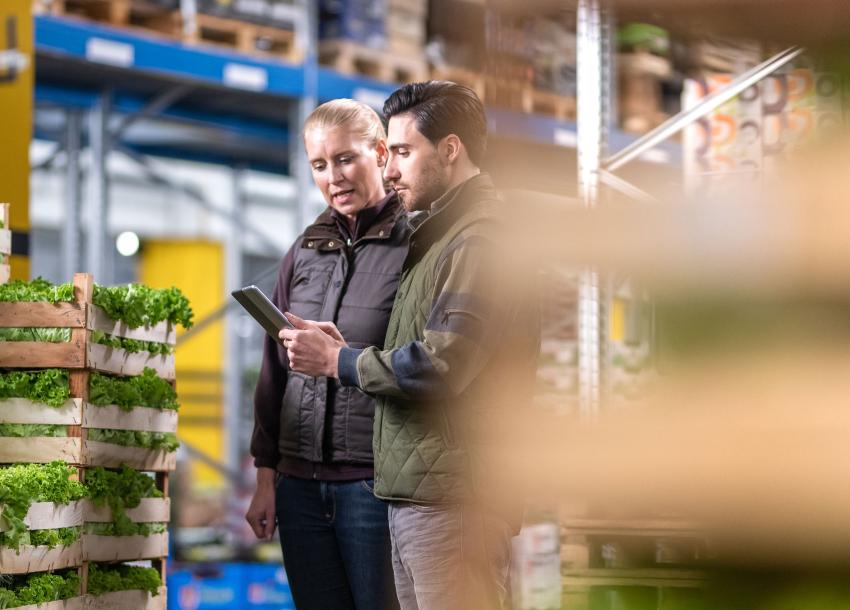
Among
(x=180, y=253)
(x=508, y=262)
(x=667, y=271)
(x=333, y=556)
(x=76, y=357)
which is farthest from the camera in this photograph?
(x=180, y=253)

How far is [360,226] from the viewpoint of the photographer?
3.13 metres

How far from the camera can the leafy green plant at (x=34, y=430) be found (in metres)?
3.50

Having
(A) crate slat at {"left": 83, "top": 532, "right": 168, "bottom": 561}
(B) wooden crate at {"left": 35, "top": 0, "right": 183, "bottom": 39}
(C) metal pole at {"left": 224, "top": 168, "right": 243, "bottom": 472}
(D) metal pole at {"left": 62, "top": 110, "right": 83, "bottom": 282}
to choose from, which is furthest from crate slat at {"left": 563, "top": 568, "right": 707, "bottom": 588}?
(C) metal pole at {"left": 224, "top": 168, "right": 243, "bottom": 472}

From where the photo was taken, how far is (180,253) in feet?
50.1

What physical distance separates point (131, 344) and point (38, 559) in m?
0.74

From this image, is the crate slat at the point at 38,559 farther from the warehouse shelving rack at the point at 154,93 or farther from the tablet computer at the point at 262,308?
the warehouse shelving rack at the point at 154,93

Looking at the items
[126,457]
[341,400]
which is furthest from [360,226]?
[126,457]

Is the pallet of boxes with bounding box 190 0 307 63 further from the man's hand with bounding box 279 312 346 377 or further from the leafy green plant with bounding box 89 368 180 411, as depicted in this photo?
the man's hand with bounding box 279 312 346 377

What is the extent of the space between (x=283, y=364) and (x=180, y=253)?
12307 millimetres

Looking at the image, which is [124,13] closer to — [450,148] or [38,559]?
[38,559]

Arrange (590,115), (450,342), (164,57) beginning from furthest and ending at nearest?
1. (164,57)
2. (450,342)
3. (590,115)

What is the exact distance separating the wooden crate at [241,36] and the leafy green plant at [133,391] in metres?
6.09

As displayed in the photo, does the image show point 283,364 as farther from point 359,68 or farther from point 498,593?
point 359,68

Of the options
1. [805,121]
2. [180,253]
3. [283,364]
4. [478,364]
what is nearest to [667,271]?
[805,121]
